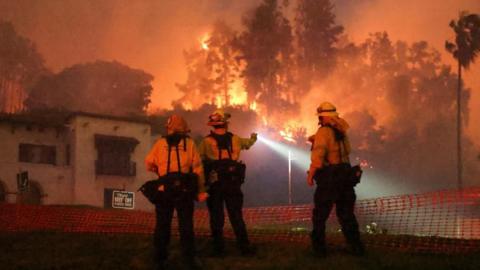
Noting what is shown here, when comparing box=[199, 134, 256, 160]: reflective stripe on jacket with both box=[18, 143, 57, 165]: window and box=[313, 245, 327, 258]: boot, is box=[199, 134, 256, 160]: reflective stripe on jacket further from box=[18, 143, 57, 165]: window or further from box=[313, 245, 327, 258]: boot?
box=[18, 143, 57, 165]: window

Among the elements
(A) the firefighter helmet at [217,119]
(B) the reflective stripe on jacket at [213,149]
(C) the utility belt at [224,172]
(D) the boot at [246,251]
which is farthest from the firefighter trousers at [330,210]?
(A) the firefighter helmet at [217,119]

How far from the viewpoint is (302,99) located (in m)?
77.1

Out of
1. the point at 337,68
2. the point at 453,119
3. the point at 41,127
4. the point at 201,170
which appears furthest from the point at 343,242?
the point at 453,119

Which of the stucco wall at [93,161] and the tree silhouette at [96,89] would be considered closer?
the stucco wall at [93,161]

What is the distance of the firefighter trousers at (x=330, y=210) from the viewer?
7.06 meters

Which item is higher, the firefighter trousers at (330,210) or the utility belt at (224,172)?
the utility belt at (224,172)

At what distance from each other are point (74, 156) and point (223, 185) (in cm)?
3740

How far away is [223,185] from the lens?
25.0 feet

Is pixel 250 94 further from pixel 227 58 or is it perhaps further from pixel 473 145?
Answer: pixel 473 145

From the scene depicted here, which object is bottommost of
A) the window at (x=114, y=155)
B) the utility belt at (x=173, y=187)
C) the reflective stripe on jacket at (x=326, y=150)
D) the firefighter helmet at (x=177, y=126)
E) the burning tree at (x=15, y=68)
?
the utility belt at (x=173, y=187)

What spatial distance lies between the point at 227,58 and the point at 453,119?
35.1 m

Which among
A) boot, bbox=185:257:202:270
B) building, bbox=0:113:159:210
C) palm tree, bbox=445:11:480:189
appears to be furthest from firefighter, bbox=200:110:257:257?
palm tree, bbox=445:11:480:189

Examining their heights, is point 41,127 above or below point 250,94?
below

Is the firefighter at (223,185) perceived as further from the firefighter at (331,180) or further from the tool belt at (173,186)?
the firefighter at (331,180)
